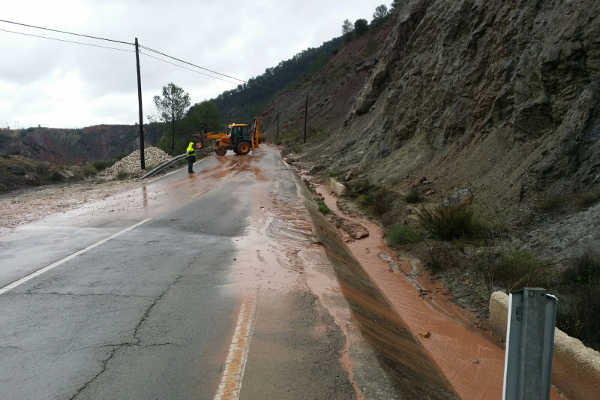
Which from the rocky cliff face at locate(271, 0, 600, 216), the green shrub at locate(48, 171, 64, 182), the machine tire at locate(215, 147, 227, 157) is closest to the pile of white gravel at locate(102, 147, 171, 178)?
the green shrub at locate(48, 171, 64, 182)

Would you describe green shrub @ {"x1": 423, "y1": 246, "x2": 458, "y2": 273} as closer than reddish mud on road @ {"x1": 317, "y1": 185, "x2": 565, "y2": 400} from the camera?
No

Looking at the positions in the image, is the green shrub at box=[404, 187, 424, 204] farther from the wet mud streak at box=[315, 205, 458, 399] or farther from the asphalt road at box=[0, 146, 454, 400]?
the wet mud streak at box=[315, 205, 458, 399]

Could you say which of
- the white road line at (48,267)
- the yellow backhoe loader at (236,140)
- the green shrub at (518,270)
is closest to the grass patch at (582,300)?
the green shrub at (518,270)

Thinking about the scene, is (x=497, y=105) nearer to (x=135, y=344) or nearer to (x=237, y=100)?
(x=135, y=344)

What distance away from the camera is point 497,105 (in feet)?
48.6

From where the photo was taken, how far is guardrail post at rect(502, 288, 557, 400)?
221 cm

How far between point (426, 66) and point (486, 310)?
56.6ft

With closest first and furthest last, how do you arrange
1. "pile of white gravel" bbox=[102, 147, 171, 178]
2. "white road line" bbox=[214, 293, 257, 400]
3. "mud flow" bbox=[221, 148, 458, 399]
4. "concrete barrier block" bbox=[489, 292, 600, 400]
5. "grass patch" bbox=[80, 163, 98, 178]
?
1. "white road line" bbox=[214, 293, 257, 400]
2. "mud flow" bbox=[221, 148, 458, 399]
3. "concrete barrier block" bbox=[489, 292, 600, 400]
4. "pile of white gravel" bbox=[102, 147, 171, 178]
5. "grass patch" bbox=[80, 163, 98, 178]

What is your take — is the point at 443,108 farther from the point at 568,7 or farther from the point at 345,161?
the point at 345,161

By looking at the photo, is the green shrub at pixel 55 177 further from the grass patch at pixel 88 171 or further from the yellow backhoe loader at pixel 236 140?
the yellow backhoe loader at pixel 236 140

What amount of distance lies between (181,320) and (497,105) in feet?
44.5

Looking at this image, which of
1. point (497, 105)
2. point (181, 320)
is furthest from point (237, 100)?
point (181, 320)

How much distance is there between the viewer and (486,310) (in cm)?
718

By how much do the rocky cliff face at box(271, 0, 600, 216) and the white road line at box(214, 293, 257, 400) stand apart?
307 inches
